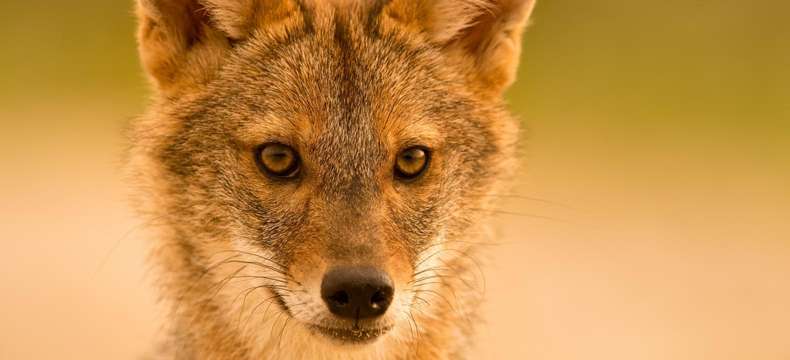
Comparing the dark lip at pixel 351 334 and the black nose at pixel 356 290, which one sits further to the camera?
the dark lip at pixel 351 334

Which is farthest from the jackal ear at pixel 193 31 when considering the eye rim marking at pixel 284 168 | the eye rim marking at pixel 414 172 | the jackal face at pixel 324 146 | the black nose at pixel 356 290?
the black nose at pixel 356 290

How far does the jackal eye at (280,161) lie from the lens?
438cm

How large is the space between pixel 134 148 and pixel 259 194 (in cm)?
91

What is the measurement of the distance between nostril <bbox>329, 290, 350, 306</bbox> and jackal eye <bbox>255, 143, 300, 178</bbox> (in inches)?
25.1

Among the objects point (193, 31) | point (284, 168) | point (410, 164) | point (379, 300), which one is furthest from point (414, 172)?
point (193, 31)

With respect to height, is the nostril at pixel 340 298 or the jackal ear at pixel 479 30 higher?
the jackal ear at pixel 479 30

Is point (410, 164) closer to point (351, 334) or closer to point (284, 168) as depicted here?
point (284, 168)

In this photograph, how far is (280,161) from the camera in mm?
4391

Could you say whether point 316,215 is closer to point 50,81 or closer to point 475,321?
point 475,321

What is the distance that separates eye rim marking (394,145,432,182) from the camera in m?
4.50

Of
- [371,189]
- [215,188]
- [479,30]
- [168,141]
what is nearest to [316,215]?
[371,189]

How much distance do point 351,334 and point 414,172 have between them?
791 millimetres

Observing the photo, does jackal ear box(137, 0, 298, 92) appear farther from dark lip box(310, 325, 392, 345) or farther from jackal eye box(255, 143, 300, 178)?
dark lip box(310, 325, 392, 345)

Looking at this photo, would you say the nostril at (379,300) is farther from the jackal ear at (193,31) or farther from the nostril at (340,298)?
the jackal ear at (193,31)
